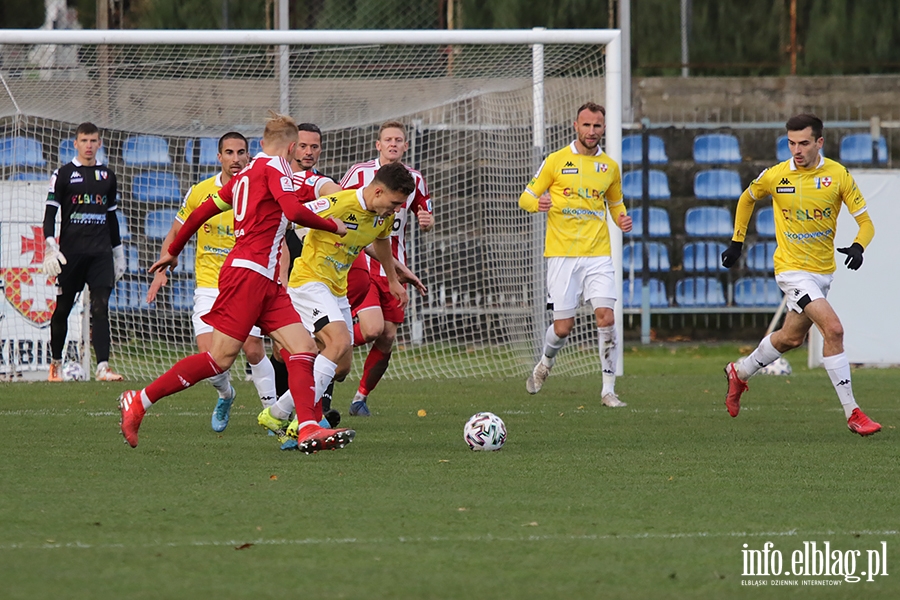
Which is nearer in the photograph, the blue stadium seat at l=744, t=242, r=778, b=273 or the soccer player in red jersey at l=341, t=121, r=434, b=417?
the soccer player in red jersey at l=341, t=121, r=434, b=417

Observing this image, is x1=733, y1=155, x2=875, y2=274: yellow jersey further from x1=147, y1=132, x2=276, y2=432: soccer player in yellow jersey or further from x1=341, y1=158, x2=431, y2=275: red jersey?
x1=147, y1=132, x2=276, y2=432: soccer player in yellow jersey

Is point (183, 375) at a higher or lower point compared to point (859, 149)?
lower

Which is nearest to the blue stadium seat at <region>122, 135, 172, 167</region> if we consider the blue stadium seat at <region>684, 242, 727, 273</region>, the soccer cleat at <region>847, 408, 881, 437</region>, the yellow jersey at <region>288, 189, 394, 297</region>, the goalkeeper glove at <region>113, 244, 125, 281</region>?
the goalkeeper glove at <region>113, 244, 125, 281</region>

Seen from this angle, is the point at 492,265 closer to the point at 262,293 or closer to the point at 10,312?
the point at 10,312

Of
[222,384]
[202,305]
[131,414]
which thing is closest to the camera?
[131,414]

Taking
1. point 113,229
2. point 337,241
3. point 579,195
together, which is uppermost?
point 579,195

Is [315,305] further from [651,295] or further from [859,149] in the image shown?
[859,149]

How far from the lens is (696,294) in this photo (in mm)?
16500

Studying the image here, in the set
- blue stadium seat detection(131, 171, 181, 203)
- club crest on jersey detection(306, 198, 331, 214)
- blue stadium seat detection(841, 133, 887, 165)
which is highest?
blue stadium seat detection(841, 133, 887, 165)

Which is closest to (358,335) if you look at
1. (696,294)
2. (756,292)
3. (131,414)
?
(131,414)

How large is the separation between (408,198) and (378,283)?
0.68m

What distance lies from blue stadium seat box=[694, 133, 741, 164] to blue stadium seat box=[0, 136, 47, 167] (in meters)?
8.35

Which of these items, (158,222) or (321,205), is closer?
(321,205)

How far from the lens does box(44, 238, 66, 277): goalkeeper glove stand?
1147 centimetres
